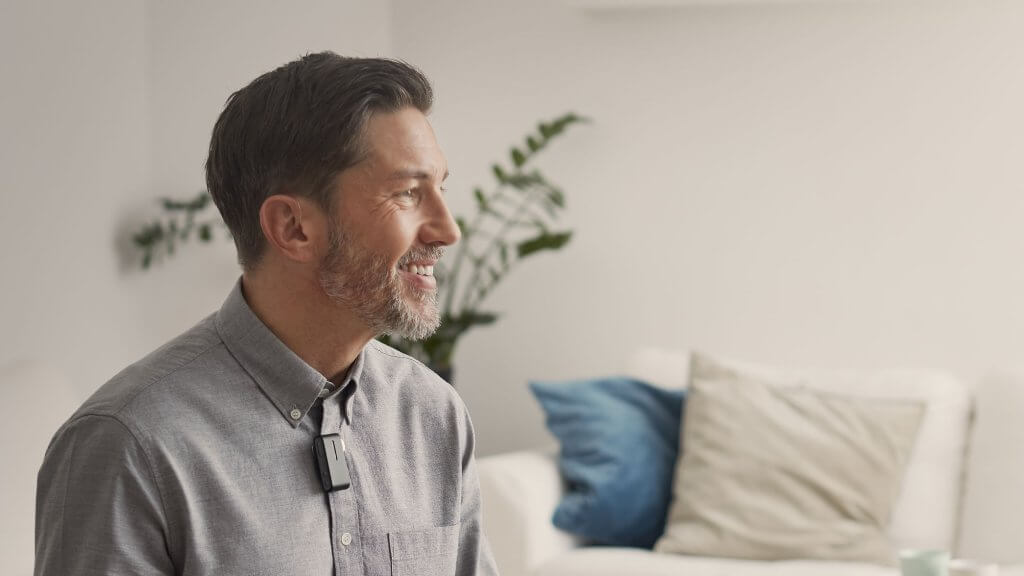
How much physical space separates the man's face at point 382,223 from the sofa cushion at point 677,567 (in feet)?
4.51

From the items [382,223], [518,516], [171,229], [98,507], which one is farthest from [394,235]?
[171,229]

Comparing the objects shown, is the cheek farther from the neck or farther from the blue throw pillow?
the blue throw pillow

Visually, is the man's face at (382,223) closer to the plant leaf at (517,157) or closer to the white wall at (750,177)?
the plant leaf at (517,157)

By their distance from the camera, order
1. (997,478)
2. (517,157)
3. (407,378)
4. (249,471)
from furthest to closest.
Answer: (517,157)
(997,478)
(407,378)
(249,471)

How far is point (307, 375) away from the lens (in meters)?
1.23

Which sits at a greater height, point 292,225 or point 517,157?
point 517,157

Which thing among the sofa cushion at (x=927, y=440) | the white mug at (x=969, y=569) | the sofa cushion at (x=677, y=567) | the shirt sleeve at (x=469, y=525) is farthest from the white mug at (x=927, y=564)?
the sofa cushion at (x=927, y=440)

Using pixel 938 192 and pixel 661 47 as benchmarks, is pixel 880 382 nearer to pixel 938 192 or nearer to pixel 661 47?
pixel 938 192

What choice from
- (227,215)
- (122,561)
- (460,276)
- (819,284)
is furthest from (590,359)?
(122,561)

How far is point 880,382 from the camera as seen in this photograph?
2.90m

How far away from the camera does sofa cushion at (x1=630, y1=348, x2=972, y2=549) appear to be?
9.02 feet

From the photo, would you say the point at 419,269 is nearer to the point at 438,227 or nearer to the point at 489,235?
the point at 438,227

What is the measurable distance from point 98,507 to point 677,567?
169 cm

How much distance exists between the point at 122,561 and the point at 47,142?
1699 millimetres
